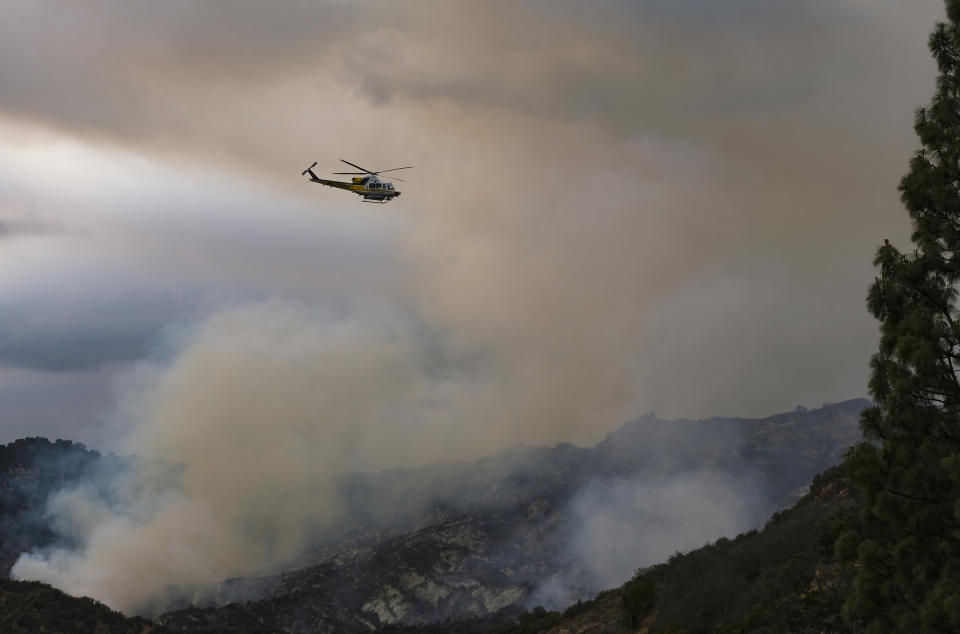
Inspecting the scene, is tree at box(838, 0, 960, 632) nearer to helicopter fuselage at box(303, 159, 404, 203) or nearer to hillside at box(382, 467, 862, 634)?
hillside at box(382, 467, 862, 634)

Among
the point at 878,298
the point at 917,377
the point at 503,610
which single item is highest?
the point at 878,298

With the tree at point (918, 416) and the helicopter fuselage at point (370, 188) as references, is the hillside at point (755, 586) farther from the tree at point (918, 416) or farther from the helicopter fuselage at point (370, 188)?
the helicopter fuselage at point (370, 188)

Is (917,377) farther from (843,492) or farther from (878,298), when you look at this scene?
(843,492)

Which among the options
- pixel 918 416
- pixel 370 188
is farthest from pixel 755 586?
pixel 370 188

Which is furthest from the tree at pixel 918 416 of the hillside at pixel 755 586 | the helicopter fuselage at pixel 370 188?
the helicopter fuselage at pixel 370 188

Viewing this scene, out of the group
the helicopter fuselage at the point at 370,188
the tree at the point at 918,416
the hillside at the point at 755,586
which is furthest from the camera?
the helicopter fuselage at the point at 370,188

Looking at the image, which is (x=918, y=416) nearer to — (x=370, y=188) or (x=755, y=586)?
(x=755, y=586)

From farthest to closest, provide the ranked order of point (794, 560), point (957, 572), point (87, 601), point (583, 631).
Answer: point (87, 601)
point (583, 631)
point (794, 560)
point (957, 572)

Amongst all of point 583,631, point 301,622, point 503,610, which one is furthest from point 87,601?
point 503,610
